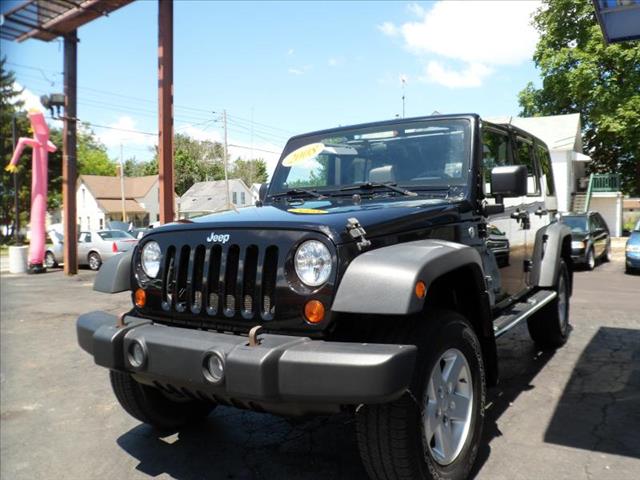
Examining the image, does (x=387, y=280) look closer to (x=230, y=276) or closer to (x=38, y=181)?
(x=230, y=276)

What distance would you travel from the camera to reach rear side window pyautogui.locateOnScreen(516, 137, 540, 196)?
15.6 ft

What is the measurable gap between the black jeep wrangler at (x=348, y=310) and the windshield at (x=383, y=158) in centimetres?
2

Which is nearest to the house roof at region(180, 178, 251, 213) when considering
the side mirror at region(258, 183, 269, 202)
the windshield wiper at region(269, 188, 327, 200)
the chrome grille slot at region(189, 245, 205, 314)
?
the side mirror at region(258, 183, 269, 202)

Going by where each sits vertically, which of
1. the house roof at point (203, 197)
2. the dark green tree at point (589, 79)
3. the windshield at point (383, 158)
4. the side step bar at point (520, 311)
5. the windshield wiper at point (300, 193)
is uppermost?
the dark green tree at point (589, 79)

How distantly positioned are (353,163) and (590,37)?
1110 inches

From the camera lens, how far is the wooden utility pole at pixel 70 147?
1500 centimetres

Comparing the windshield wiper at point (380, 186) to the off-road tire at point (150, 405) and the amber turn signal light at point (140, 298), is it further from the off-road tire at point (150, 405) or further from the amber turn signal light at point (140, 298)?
the off-road tire at point (150, 405)

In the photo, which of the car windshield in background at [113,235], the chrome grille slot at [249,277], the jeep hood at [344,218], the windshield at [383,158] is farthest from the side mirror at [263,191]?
the car windshield in background at [113,235]

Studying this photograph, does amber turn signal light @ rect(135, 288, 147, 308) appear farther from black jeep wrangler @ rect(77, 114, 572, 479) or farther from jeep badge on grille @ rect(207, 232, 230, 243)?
jeep badge on grille @ rect(207, 232, 230, 243)

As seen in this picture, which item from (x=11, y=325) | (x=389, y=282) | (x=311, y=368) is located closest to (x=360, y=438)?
(x=311, y=368)

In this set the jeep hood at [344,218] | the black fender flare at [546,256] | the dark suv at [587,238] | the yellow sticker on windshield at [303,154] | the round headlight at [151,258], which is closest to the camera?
the jeep hood at [344,218]

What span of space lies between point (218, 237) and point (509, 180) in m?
1.92

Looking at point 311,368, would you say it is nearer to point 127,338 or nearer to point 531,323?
point 127,338

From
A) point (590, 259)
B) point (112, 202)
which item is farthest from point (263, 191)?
point (112, 202)
